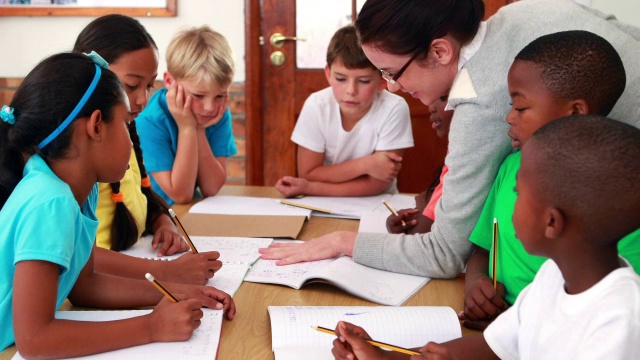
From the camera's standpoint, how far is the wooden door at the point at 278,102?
3250 millimetres

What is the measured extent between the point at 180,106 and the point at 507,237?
1185 millimetres

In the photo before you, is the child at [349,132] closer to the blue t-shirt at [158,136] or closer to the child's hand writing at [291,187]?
the child's hand writing at [291,187]

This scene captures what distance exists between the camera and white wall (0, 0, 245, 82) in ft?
10.9

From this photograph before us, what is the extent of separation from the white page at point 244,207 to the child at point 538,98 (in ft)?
2.45

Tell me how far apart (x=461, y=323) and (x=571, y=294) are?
1.14 feet

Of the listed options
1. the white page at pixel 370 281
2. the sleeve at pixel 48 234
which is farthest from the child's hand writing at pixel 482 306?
the sleeve at pixel 48 234

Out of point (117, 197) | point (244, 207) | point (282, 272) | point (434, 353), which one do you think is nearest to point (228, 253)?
point (282, 272)

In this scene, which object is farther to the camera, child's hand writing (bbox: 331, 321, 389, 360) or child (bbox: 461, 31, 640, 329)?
child (bbox: 461, 31, 640, 329)

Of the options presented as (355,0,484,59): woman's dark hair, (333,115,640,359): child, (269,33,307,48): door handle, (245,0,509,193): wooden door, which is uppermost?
(355,0,484,59): woman's dark hair

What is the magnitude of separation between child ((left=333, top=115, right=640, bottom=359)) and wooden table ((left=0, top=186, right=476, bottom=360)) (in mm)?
325

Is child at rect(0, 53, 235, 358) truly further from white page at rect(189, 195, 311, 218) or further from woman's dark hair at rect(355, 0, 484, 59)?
white page at rect(189, 195, 311, 218)

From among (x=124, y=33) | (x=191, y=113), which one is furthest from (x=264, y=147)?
(x=124, y=33)

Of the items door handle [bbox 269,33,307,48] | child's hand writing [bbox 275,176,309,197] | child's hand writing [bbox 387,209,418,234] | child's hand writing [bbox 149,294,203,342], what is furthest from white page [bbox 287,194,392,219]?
door handle [bbox 269,33,307,48]

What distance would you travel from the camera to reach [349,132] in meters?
2.34
